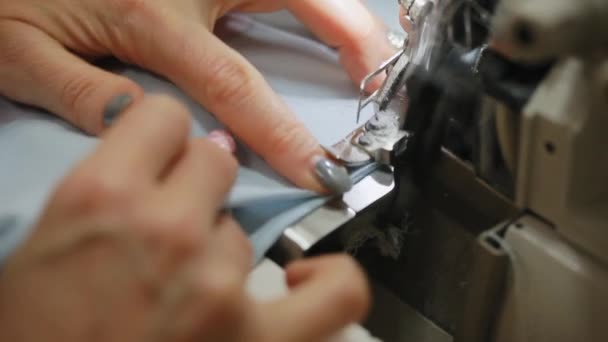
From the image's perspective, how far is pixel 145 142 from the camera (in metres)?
0.48

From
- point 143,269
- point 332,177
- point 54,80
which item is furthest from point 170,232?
point 54,80

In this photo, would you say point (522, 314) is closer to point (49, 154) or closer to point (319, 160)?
point (319, 160)

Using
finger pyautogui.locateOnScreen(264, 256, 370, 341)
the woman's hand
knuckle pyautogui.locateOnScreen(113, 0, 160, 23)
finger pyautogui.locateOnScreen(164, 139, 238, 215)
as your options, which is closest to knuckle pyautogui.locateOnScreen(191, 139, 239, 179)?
finger pyautogui.locateOnScreen(164, 139, 238, 215)

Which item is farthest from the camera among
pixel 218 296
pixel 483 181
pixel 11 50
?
pixel 11 50

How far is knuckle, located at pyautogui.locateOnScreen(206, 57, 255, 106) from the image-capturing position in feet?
2.51

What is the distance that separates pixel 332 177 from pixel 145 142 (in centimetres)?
29

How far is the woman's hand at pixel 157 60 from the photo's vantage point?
0.75 m

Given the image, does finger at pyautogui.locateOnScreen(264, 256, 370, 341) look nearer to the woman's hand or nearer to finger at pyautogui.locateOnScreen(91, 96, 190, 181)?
finger at pyautogui.locateOnScreen(91, 96, 190, 181)

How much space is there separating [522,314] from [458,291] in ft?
0.49

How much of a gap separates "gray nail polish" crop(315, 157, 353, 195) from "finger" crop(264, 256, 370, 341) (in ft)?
0.73

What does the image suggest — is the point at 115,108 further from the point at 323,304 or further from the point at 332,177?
the point at 323,304

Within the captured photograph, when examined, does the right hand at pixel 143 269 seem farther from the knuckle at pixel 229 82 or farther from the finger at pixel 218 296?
the knuckle at pixel 229 82

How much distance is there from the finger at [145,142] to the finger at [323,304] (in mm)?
132

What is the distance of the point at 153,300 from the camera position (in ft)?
1.49
